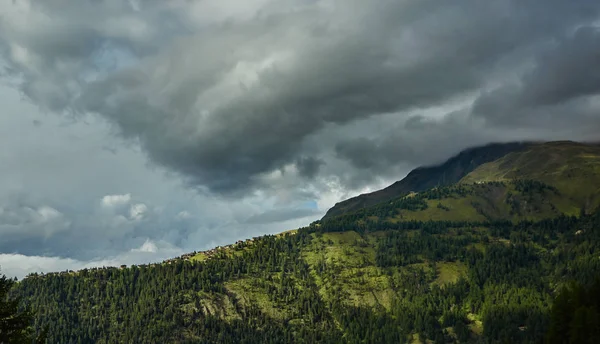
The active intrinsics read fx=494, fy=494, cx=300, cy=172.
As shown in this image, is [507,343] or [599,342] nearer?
[599,342]

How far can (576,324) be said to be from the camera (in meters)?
94.7

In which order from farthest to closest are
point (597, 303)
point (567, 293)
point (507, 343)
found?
point (507, 343) → point (567, 293) → point (597, 303)

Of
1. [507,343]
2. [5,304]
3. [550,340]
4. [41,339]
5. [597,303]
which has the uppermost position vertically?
[5,304]

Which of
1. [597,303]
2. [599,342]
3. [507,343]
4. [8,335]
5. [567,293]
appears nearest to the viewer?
[8,335]

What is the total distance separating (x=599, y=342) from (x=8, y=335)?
94729 mm

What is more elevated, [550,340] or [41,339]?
[41,339]

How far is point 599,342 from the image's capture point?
90.5 meters

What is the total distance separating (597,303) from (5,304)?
10571 centimetres

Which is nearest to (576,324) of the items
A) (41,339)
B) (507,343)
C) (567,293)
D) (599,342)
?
(599,342)

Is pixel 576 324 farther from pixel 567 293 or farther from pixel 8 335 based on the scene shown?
pixel 8 335

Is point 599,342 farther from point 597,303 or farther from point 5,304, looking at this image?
point 5,304

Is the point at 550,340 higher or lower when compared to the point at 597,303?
lower

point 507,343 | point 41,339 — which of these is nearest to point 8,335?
point 41,339

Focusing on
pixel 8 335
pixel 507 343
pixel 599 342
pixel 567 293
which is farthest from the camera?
pixel 507 343
